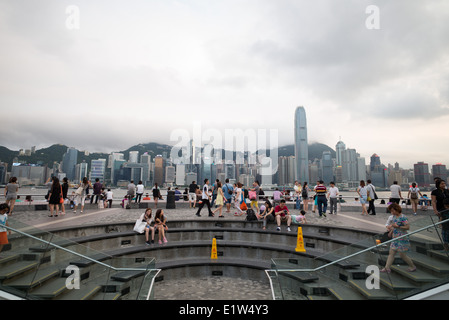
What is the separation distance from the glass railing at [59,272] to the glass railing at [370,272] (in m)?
3.41

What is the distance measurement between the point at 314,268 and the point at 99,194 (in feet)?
41.8

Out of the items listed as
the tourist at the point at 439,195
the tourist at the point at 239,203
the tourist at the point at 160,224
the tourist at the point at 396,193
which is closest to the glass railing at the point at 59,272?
the tourist at the point at 160,224

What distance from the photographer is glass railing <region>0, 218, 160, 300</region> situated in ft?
13.3

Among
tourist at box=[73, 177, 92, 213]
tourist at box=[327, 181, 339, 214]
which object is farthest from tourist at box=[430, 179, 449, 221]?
tourist at box=[73, 177, 92, 213]

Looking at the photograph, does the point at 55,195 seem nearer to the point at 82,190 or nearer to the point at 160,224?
the point at 82,190

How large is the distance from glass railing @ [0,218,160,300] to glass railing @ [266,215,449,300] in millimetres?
3409

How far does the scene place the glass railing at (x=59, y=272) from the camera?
407 centimetres

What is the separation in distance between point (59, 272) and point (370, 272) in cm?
630

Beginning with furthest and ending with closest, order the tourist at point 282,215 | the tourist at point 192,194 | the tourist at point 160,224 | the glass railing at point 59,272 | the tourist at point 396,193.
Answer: the tourist at point 192,194, the tourist at point 396,193, the tourist at point 282,215, the tourist at point 160,224, the glass railing at point 59,272

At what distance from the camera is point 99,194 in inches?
527

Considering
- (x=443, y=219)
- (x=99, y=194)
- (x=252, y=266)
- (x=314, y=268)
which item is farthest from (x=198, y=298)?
(x=99, y=194)

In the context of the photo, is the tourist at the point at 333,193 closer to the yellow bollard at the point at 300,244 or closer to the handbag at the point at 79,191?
the yellow bollard at the point at 300,244

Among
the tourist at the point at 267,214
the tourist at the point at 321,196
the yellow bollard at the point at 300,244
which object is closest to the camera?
the yellow bollard at the point at 300,244
